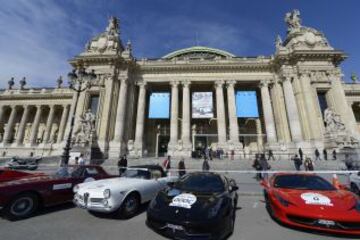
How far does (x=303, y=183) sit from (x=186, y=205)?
3437mm

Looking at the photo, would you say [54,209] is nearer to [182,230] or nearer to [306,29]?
[182,230]

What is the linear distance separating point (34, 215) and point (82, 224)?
5.63ft

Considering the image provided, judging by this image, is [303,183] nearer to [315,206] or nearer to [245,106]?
[315,206]

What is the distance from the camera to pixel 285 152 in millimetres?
23625

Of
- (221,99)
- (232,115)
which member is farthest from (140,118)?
(232,115)

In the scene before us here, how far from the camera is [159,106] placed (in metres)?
27.5

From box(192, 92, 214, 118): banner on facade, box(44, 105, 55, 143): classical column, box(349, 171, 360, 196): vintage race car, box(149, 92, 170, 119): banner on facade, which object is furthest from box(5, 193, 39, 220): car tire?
box(44, 105, 55, 143): classical column

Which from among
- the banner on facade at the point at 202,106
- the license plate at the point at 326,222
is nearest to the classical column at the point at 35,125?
the banner on facade at the point at 202,106

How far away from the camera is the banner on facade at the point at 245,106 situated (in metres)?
26.5

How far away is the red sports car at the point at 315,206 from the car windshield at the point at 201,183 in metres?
1.40

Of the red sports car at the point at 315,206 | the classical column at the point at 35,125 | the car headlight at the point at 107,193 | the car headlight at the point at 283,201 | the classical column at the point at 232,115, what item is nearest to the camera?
the red sports car at the point at 315,206

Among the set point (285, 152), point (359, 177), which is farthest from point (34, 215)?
point (285, 152)

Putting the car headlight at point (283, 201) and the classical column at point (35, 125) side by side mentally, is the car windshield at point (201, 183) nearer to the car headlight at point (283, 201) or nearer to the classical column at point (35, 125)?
the car headlight at point (283, 201)

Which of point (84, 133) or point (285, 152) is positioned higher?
point (84, 133)
